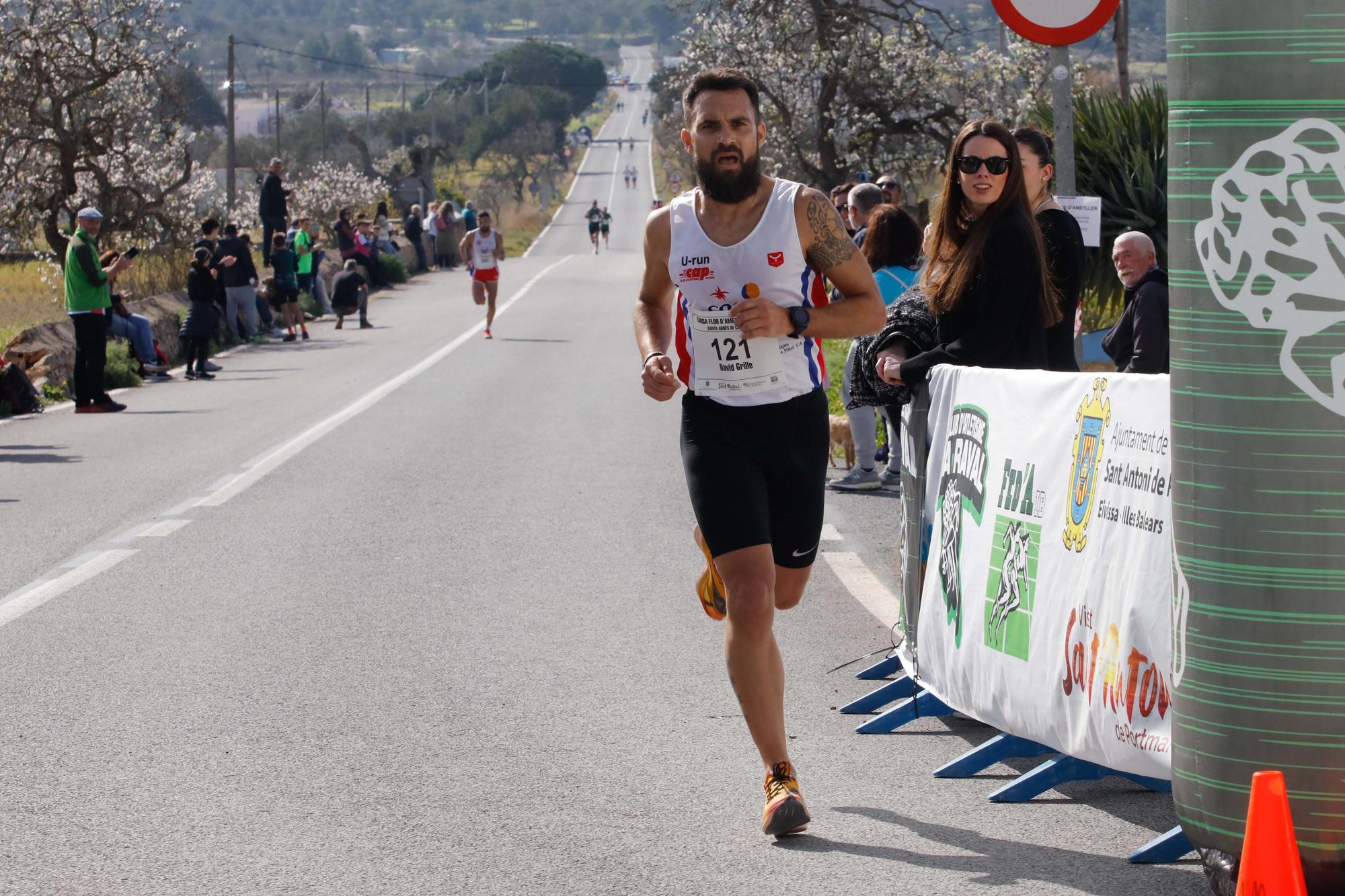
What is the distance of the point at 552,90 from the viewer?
544 feet

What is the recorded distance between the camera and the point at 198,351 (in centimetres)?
2148

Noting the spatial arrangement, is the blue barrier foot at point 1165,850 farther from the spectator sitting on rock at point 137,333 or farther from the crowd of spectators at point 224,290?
the spectator sitting on rock at point 137,333

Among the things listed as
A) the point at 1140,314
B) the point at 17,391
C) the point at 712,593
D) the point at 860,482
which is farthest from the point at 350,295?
the point at 712,593

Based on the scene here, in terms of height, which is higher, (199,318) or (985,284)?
(985,284)

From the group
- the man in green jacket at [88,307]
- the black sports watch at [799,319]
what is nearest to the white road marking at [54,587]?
the black sports watch at [799,319]

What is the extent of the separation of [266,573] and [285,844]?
4.15 m

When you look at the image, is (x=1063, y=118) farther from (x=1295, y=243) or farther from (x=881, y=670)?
(x=1295, y=243)

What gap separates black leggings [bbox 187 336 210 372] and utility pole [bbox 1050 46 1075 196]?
15059 millimetres

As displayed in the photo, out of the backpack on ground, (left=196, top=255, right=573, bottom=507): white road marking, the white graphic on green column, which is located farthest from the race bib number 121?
the backpack on ground

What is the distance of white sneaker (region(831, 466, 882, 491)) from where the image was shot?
11297mm

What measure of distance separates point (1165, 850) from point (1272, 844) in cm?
89

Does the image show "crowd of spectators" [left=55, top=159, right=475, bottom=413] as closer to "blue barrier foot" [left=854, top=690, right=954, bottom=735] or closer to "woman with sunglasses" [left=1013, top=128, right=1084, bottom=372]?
"woman with sunglasses" [left=1013, top=128, right=1084, bottom=372]

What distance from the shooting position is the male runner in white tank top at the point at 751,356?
486cm

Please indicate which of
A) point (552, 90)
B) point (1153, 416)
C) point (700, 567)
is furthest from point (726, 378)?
point (552, 90)
